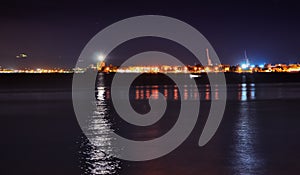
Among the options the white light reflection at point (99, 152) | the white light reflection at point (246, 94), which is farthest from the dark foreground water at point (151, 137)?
the white light reflection at point (246, 94)

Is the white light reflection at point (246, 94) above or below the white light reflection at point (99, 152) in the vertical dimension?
above

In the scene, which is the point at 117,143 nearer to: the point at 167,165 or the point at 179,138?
the point at 179,138

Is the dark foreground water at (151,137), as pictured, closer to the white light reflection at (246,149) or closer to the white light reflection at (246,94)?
the white light reflection at (246,149)

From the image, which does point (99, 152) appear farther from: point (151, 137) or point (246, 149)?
point (246, 149)

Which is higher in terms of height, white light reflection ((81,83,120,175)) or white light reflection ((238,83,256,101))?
white light reflection ((238,83,256,101))

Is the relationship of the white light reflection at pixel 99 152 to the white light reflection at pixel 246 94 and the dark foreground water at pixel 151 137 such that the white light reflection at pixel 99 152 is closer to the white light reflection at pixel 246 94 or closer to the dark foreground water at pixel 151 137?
the dark foreground water at pixel 151 137

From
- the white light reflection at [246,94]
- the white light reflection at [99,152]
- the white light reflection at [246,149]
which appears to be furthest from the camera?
the white light reflection at [246,94]

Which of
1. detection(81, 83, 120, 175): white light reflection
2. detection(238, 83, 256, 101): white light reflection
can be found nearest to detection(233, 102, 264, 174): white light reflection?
detection(81, 83, 120, 175): white light reflection

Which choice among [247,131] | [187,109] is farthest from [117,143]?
[187,109]

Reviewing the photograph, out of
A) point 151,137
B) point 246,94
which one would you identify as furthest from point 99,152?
point 246,94

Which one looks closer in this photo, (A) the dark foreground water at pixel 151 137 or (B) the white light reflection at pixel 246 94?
(A) the dark foreground water at pixel 151 137

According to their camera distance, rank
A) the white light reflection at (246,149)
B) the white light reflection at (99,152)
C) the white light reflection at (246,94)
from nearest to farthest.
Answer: the white light reflection at (246,149)
the white light reflection at (99,152)
the white light reflection at (246,94)

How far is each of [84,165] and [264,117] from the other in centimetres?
1043

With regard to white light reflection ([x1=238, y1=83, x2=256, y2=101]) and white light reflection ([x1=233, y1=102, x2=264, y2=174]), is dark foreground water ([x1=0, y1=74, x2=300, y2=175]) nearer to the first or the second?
white light reflection ([x1=233, y1=102, x2=264, y2=174])
